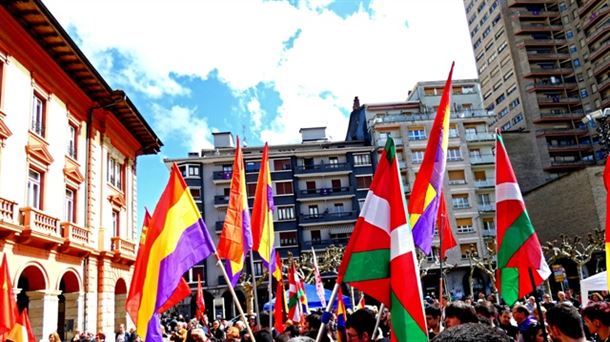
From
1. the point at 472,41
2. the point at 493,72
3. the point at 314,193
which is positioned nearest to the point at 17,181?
the point at 314,193

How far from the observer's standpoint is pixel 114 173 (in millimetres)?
24000

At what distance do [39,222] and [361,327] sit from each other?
14.6 m

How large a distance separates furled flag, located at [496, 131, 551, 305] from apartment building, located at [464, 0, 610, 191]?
50.6 meters

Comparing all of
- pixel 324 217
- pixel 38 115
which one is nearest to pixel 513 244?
pixel 38 115

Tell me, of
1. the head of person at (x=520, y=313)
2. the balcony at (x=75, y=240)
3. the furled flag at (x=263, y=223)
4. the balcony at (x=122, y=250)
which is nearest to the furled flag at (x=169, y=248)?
the furled flag at (x=263, y=223)

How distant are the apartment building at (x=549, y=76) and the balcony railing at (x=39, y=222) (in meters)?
47.2

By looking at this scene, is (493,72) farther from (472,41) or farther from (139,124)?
(139,124)

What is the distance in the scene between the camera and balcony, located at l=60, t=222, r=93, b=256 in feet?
57.0

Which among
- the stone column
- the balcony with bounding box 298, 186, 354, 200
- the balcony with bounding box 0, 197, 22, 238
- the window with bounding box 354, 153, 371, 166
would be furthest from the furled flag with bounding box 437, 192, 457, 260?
the window with bounding box 354, 153, 371, 166

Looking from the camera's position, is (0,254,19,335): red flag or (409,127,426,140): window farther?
(409,127,426,140): window

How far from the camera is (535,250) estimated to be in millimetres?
5684

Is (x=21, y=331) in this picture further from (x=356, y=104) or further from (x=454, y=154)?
(x=356, y=104)

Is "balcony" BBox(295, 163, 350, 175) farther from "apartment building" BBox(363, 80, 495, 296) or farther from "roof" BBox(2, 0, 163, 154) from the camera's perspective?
"roof" BBox(2, 0, 163, 154)

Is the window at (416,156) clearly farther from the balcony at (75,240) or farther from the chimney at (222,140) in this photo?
the balcony at (75,240)
